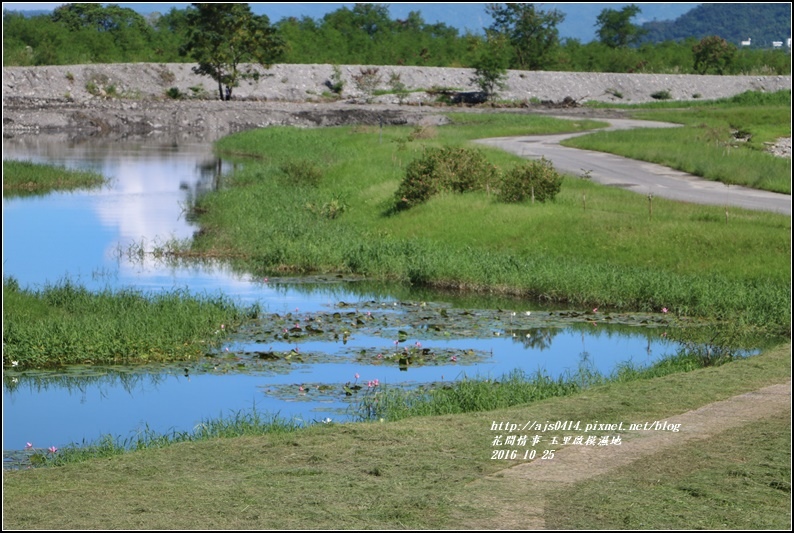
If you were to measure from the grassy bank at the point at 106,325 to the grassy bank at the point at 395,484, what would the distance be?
6.06 m

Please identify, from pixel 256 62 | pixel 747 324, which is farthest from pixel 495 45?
pixel 747 324

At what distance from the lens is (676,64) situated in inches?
4510

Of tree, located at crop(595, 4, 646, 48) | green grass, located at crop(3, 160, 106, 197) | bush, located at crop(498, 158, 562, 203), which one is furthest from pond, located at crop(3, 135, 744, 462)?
tree, located at crop(595, 4, 646, 48)

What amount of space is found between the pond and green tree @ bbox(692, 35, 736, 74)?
91718 millimetres

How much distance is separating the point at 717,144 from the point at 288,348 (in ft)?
111

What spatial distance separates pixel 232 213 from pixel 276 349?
1536cm

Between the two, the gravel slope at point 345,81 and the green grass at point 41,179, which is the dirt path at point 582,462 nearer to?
the green grass at point 41,179

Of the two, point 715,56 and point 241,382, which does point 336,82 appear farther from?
point 241,382

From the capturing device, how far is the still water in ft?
46.4

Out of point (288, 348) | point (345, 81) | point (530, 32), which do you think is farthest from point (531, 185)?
point (530, 32)

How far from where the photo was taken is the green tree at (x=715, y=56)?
112 metres

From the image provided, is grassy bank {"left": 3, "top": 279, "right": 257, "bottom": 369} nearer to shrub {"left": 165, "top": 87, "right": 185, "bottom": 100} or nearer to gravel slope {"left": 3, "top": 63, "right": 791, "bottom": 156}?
gravel slope {"left": 3, "top": 63, "right": 791, "bottom": 156}

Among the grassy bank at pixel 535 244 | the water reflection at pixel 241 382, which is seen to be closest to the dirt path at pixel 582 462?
the water reflection at pixel 241 382

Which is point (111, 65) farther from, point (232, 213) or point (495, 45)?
point (232, 213)
